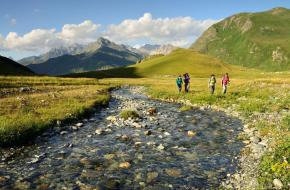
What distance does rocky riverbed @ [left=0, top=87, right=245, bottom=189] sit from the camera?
15062 millimetres

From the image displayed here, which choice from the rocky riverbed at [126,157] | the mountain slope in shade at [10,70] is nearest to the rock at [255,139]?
the rocky riverbed at [126,157]

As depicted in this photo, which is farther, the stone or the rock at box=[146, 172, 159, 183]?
the stone

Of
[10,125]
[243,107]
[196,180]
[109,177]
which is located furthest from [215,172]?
[243,107]

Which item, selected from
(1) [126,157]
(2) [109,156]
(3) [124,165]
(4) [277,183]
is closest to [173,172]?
(3) [124,165]

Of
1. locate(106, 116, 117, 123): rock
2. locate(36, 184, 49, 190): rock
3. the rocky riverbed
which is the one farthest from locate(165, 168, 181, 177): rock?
locate(106, 116, 117, 123): rock

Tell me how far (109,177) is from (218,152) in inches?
285

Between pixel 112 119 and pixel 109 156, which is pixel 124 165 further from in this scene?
pixel 112 119

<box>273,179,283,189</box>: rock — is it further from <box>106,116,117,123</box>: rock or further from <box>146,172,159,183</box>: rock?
<box>106,116,117,123</box>: rock

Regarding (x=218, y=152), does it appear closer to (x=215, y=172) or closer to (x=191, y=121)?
(x=215, y=172)

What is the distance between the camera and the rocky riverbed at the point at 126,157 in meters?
15.1

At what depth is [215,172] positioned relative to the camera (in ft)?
53.9

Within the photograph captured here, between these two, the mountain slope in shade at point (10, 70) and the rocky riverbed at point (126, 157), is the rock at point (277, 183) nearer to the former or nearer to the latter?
the rocky riverbed at point (126, 157)

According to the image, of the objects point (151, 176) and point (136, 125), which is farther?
point (136, 125)

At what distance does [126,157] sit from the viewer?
1866cm
